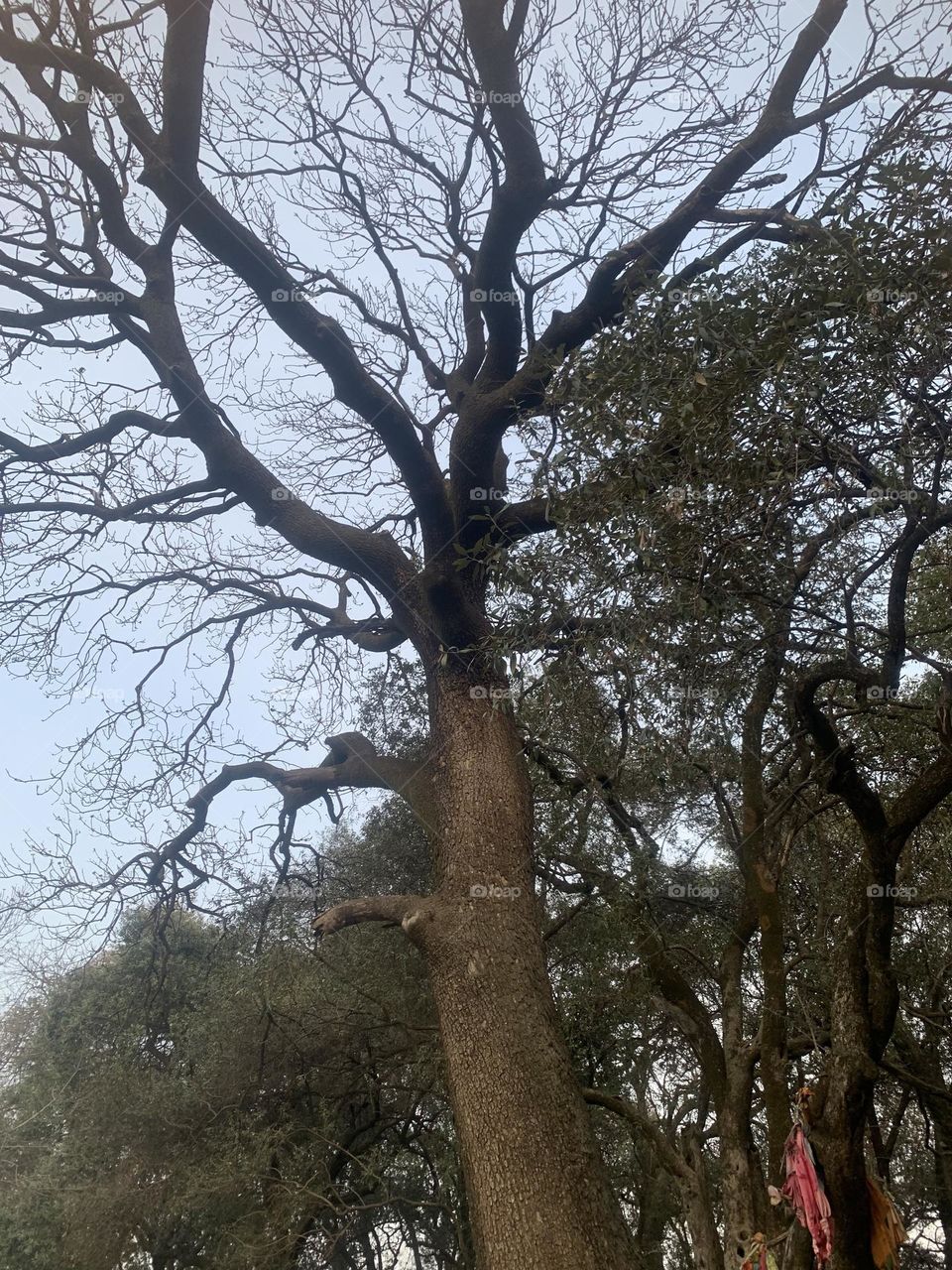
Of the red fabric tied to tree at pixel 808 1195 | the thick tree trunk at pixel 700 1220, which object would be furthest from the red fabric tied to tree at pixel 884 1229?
the thick tree trunk at pixel 700 1220

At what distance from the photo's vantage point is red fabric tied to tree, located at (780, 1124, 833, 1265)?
3615mm

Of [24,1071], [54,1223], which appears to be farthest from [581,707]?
[24,1071]

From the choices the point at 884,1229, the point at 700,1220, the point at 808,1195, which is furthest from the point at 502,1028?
the point at 700,1220

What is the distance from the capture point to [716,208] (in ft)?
17.6

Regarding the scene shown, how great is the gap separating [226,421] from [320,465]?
52.3 inches

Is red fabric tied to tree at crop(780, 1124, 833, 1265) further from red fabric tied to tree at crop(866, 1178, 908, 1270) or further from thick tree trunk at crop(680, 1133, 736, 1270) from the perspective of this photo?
thick tree trunk at crop(680, 1133, 736, 1270)

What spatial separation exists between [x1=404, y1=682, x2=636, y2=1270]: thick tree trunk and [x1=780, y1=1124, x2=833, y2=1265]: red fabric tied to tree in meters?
0.84

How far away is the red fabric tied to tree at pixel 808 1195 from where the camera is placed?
142 inches

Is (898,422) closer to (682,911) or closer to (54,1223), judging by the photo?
(682,911)

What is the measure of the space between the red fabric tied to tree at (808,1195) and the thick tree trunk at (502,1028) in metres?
0.84

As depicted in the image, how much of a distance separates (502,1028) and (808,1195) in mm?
1483

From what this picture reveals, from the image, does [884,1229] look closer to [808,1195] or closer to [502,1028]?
[808,1195]

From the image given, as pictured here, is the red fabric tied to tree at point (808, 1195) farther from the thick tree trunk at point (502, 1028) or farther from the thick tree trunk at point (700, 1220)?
the thick tree trunk at point (700, 1220)

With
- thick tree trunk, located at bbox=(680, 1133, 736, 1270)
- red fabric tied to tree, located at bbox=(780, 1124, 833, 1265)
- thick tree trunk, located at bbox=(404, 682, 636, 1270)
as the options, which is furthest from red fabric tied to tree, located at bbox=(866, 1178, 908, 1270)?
thick tree trunk, located at bbox=(680, 1133, 736, 1270)
